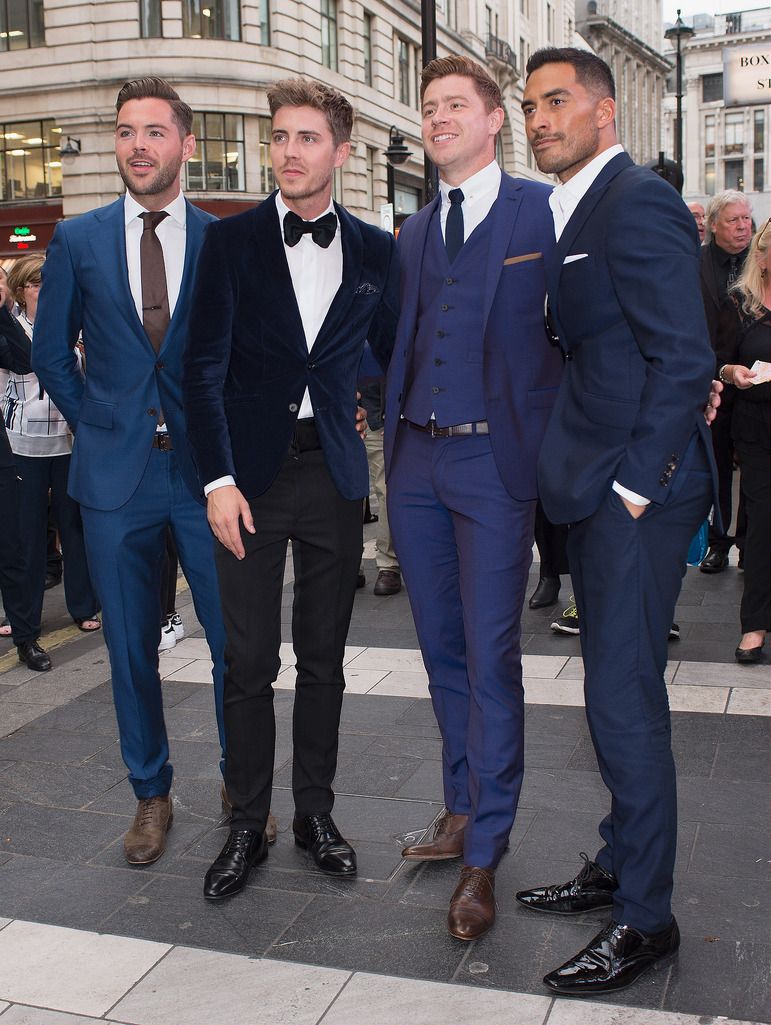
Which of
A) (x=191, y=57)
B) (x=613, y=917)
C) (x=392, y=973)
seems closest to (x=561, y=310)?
(x=613, y=917)

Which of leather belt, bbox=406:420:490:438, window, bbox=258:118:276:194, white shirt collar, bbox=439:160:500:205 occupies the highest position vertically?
window, bbox=258:118:276:194

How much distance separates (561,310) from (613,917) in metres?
1.62

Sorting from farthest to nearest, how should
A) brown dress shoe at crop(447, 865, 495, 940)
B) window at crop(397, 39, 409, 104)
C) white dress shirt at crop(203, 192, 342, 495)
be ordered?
1. window at crop(397, 39, 409, 104)
2. white dress shirt at crop(203, 192, 342, 495)
3. brown dress shoe at crop(447, 865, 495, 940)

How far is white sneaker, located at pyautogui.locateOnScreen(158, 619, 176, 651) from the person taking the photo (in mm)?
6574

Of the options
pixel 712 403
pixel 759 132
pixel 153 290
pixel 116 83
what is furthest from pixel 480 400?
pixel 759 132

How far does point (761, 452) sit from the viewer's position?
6191mm

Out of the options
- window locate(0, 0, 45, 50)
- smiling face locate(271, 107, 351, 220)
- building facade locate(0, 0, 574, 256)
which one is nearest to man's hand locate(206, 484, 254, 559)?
smiling face locate(271, 107, 351, 220)

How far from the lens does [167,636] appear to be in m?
6.64

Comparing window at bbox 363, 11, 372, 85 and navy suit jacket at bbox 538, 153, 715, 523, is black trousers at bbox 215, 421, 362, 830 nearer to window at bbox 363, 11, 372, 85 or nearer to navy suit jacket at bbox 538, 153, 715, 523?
navy suit jacket at bbox 538, 153, 715, 523

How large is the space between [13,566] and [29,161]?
82.6 ft

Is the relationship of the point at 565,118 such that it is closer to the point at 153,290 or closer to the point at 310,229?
the point at 310,229

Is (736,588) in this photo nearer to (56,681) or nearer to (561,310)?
(56,681)

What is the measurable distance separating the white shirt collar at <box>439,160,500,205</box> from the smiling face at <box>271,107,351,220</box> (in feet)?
1.32

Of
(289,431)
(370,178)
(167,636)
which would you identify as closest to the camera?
(289,431)
